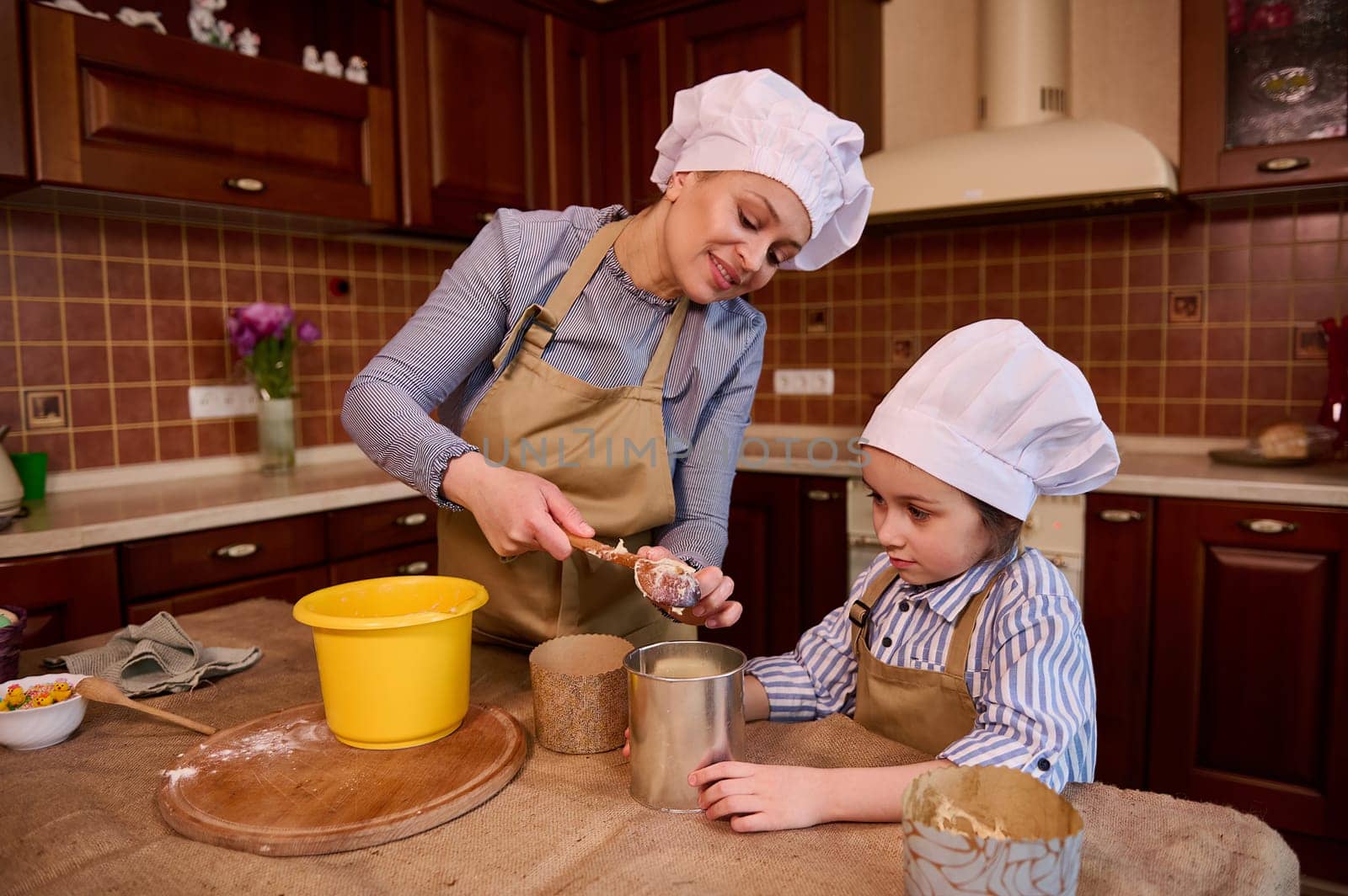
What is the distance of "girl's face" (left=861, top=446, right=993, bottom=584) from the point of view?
99 cm

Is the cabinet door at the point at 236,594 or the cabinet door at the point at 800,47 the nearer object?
the cabinet door at the point at 236,594

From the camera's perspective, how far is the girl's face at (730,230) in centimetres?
114

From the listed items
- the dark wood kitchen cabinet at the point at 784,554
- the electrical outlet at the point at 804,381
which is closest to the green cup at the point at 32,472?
the dark wood kitchen cabinet at the point at 784,554

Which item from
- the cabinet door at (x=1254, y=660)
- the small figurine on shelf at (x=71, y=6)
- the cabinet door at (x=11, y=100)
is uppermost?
the small figurine on shelf at (x=71, y=6)

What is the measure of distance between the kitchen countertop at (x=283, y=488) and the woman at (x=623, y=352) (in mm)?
970

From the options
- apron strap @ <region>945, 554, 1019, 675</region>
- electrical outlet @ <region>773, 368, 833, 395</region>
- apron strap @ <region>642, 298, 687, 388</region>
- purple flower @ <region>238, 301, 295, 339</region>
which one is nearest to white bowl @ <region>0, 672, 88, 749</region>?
apron strap @ <region>642, 298, 687, 388</region>

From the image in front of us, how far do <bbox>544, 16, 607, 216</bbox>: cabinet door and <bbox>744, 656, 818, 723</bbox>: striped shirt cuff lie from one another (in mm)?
2152

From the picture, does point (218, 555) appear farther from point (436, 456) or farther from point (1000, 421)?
point (1000, 421)

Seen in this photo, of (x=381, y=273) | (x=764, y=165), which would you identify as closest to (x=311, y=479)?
(x=381, y=273)

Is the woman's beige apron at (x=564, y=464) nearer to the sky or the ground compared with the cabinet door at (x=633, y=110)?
nearer to the ground

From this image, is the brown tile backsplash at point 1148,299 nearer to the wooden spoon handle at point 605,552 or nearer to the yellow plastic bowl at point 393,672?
the wooden spoon handle at point 605,552

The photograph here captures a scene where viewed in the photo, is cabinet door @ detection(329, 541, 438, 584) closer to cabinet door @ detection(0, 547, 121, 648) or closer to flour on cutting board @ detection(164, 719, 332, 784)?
cabinet door @ detection(0, 547, 121, 648)

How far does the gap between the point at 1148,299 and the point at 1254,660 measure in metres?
1.03

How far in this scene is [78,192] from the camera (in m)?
2.06
